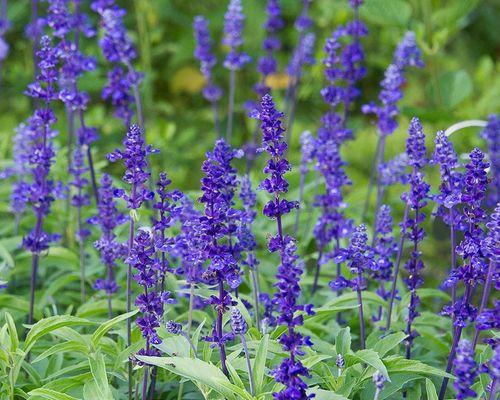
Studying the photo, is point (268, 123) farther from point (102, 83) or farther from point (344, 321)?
point (102, 83)

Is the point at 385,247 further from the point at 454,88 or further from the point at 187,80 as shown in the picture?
the point at 187,80

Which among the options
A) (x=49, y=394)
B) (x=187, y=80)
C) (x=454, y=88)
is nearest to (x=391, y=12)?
(x=454, y=88)

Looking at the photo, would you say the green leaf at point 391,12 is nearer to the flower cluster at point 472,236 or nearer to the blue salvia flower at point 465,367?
the flower cluster at point 472,236

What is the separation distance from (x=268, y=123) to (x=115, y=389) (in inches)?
56.4

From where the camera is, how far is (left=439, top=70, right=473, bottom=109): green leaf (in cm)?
664

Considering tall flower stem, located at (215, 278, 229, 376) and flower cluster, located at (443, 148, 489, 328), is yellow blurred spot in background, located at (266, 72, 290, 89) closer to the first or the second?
flower cluster, located at (443, 148, 489, 328)

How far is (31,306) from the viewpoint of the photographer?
4.02 m

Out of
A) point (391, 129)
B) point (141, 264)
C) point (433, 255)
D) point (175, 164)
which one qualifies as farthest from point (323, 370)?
point (175, 164)

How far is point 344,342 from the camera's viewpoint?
337cm

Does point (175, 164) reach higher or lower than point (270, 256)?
higher

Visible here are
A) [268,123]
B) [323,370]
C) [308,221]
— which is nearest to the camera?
[268,123]

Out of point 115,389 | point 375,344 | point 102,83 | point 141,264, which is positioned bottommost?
point 115,389

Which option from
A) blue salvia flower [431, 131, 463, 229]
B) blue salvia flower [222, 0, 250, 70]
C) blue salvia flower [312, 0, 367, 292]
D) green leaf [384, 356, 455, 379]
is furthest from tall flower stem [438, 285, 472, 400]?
blue salvia flower [222, 0, 250, 70]

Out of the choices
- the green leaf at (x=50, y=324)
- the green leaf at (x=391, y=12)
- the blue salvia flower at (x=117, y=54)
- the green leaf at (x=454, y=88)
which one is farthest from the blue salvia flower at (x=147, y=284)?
the green leaf at (x=454, y=88)
